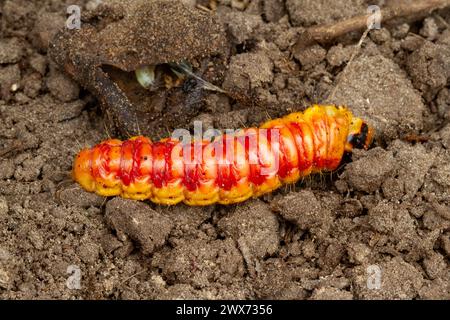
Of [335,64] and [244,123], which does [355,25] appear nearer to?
[335,64]

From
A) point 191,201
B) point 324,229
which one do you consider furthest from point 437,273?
Result: point 191,201

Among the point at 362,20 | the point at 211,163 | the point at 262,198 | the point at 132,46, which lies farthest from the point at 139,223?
the point at 362,20

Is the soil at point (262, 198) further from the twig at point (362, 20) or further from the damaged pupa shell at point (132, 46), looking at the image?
the damaged pupa shell at point (132, 46)

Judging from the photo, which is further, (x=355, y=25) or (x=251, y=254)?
(x=355, y=25)

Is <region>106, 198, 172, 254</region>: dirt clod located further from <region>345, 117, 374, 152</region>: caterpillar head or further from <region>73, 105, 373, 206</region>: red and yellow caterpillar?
<region>345, 117, 374, 152</region>: caterpillar head

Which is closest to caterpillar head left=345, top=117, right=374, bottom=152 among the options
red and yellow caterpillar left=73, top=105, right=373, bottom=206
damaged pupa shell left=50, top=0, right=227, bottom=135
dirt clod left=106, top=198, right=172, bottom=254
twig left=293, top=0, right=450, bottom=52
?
red and yellow caterpillar left=73, top=105, right=373, bottom=206

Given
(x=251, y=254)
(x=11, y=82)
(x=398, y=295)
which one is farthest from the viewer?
(x=11, y=82)

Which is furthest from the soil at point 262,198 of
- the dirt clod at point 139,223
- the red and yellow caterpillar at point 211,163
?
the red and yellow caterpillar at point 211,163
